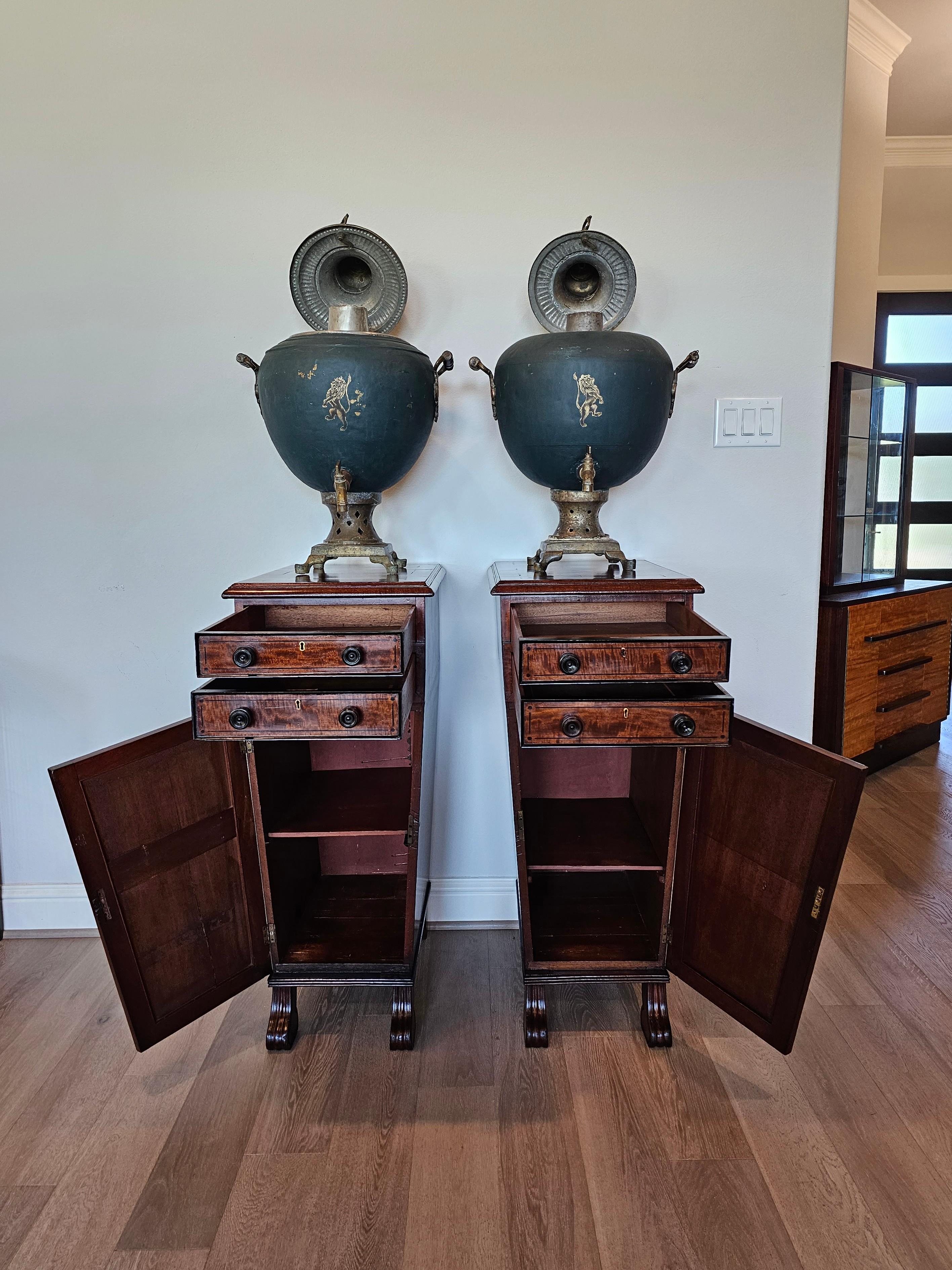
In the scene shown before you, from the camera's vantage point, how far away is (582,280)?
1.68 metres

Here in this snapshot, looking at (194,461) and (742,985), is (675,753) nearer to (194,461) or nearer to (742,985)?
(742,985)

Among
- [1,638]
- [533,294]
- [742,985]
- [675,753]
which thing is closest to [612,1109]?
[742,985]

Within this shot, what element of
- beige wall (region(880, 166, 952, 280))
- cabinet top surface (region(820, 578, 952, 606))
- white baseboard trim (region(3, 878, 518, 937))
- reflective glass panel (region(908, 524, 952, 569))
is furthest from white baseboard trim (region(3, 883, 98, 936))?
beige wall (region(880, 166, 952, 280))

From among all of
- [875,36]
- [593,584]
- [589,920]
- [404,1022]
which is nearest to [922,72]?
[875,36]

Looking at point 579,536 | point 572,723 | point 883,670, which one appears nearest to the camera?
point 572,723

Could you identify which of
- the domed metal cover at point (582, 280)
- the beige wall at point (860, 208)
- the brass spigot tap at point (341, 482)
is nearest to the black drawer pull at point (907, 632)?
the beige wall at point (860, 208)

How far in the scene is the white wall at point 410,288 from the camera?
175 centimetres

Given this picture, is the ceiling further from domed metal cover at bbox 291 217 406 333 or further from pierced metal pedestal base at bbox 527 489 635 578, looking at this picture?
pierced metal pedestal base at bbox 527 489 635 578

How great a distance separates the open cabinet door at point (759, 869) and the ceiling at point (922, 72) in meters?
3.56

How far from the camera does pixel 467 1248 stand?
1.16 m

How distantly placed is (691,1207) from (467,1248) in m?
0.35

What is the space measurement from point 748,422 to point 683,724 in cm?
95

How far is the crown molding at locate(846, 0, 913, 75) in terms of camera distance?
327 centimetres

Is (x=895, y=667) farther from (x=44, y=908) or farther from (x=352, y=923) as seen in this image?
(x=44, y=908)
